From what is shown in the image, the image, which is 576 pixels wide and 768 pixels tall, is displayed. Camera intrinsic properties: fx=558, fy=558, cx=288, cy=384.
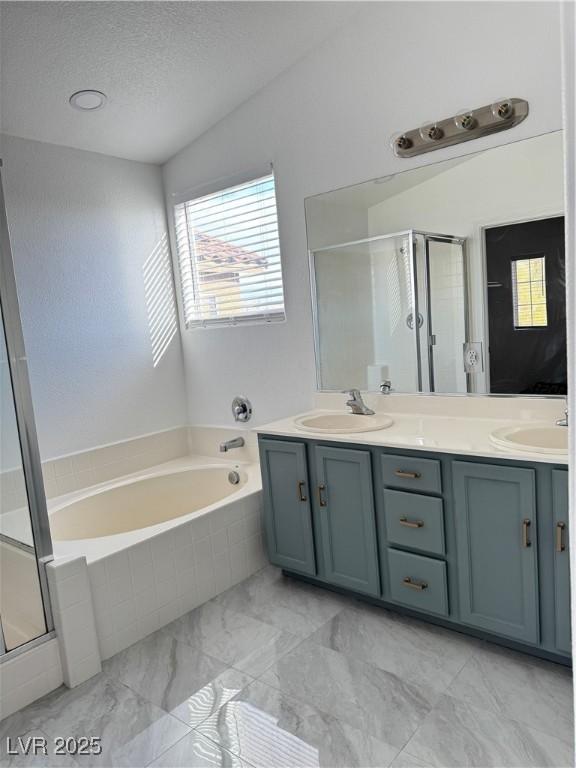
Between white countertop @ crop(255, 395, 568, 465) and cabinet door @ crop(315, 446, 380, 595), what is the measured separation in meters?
0.11

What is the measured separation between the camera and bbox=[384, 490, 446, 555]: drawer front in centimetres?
216

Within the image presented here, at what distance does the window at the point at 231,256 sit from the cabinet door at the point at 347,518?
112 centimetres

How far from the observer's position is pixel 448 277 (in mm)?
2500

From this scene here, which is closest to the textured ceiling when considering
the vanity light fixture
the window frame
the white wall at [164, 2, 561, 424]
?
the white wall at [164, 2, 561, 424]

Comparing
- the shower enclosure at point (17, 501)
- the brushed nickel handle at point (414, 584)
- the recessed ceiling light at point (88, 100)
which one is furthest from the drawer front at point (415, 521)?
the recessed ceiling light at point (88, 100)

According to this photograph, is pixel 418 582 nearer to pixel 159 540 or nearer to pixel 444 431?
pixel 444 431

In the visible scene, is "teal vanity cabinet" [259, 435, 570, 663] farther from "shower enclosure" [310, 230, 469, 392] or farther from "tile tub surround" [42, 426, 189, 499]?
"tile tub surround" [42, 426, 189, 499]

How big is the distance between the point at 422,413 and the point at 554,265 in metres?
0.89

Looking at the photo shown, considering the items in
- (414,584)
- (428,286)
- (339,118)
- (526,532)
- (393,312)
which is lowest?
(414,584)

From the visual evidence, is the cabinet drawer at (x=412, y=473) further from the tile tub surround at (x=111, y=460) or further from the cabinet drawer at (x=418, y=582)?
the tile tub surround at (x=111, y=460)

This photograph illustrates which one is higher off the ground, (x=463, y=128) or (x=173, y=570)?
(x=463, y=128)

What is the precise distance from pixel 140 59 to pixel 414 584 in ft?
8.54

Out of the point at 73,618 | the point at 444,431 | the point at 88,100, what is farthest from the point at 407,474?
the point at 88,100

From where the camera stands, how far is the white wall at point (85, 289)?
3020mm
